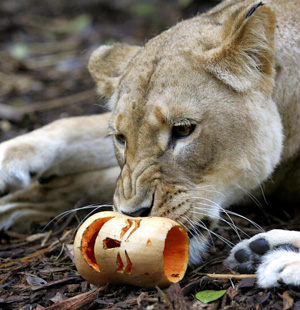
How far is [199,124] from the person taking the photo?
268 cm

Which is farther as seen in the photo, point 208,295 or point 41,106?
point 41,106

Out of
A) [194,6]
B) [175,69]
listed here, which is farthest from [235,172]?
[194,6]

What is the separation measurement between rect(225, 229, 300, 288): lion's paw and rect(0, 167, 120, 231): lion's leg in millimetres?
1353

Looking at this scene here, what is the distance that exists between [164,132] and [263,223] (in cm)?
102

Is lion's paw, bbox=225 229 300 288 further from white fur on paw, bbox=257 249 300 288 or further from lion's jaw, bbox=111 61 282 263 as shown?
lion's jaw, bbox=111 61 282 263

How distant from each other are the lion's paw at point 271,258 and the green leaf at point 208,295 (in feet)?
0.52

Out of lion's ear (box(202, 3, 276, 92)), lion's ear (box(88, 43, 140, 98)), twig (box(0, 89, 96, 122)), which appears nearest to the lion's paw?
lion's ear (box(202, 3, 276, 92))

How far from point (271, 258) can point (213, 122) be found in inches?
25.4

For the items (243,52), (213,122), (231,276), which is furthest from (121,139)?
(231,276)

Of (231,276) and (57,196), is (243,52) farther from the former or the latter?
(57,196)

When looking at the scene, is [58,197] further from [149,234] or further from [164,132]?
[149,234]

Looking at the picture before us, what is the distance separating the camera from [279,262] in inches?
93.7

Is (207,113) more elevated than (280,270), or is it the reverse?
(207,113)

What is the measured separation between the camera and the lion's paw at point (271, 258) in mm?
2316
